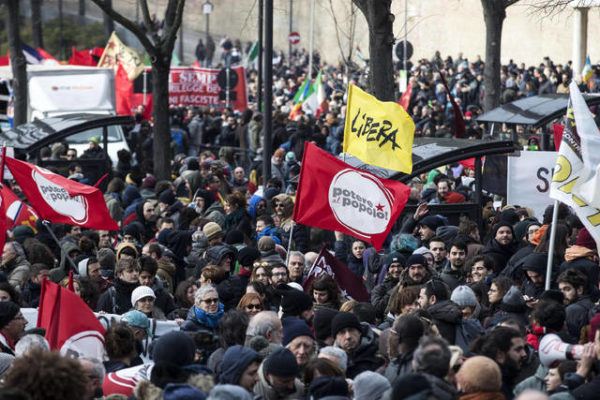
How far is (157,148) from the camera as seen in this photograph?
72.9 feet

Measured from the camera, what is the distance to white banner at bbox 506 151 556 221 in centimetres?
1545

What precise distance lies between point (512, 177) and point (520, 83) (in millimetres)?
19554

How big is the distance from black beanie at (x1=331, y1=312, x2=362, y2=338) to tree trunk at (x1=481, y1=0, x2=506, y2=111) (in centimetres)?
1588

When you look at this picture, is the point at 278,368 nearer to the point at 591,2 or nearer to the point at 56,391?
the point at 56,391

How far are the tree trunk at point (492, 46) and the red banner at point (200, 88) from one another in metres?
8.46

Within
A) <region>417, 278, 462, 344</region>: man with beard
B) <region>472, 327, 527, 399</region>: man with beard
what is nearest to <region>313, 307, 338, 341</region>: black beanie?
<region>417, 278, 462, 344</region>: man with beard

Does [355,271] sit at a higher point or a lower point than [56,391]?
lower

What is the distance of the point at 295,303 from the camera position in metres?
9.75

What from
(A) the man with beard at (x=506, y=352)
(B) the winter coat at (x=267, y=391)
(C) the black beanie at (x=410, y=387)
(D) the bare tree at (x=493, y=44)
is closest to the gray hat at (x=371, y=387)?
(B) the winter coat at (x=267, y=391)

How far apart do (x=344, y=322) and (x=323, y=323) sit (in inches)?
15.5

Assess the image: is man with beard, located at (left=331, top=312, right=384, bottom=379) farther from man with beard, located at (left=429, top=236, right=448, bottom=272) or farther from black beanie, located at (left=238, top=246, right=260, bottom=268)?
man with beard, located at (left=429, top=236, right=448, bottom=272)

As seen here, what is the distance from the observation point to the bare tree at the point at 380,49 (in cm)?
1764

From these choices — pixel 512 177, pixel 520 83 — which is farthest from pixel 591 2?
pixel 512 177

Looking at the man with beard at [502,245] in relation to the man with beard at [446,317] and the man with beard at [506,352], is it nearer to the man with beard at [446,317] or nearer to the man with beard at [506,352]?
the man with beard at [446,317]
